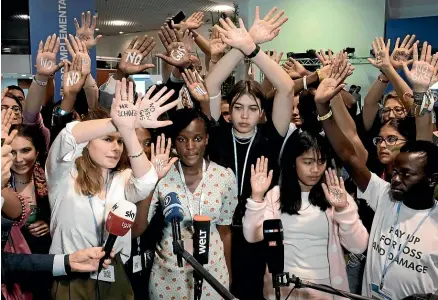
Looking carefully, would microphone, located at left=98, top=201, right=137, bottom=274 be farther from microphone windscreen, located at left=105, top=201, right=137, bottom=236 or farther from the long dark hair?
the long dark hair

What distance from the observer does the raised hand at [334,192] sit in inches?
77.2

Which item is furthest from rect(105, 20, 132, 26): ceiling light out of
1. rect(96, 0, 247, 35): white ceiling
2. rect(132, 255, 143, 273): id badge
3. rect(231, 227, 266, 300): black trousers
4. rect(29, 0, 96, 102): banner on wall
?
rect(132, 255, 143, 273): id badge

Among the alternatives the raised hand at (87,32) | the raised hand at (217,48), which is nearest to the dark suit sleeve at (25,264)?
the raised hand at (87,32)

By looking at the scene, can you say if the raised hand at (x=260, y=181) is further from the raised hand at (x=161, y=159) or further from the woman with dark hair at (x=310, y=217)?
the raised hand at (x=161, y=159)

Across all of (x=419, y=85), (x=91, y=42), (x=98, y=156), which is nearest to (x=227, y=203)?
(x=98, y=156)

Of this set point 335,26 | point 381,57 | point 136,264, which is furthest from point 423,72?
point 335,26

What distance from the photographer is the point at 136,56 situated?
2.71 meters

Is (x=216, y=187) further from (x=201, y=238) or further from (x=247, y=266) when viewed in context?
(x=201, y=238)

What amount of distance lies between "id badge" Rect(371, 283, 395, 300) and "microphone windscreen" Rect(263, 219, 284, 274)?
23.1 inches

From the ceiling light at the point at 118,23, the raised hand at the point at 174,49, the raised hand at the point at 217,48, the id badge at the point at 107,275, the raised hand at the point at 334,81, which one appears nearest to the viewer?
the id badge at the point at 107,275

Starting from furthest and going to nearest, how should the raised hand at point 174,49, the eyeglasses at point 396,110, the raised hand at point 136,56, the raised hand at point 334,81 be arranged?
1. the eyeglasses at point 396,110
2. the raised hand at point 174,49
3. the raised hand at point 136,56
4. the raised hand at point 334,81

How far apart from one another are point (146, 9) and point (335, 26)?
4.36m

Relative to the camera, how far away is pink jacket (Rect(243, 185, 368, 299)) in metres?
1.95

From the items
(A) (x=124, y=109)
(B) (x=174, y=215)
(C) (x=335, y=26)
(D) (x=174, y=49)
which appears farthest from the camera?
(C) (x=335, y=26)
